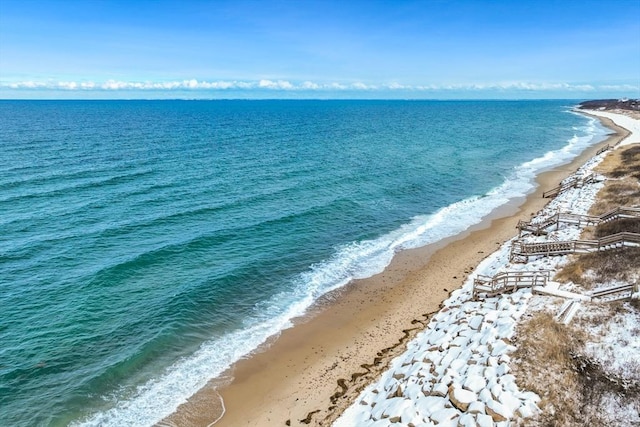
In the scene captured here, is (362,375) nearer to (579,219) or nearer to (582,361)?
(582,361)

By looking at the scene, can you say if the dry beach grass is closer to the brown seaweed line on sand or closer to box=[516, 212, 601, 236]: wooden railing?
the brown seaweed line on sand

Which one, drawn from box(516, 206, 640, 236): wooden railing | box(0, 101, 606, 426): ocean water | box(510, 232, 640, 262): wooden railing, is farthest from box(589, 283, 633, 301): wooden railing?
box(0, 101, 606, 426): ocean water

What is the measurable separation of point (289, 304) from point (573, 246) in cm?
1827

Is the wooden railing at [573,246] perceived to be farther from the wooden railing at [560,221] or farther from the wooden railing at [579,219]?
the wooden railing at [579,219]

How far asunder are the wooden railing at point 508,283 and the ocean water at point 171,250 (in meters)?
9.76

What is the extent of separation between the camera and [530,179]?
57781 mm

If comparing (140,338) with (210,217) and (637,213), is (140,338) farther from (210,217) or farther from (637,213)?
(637,213)

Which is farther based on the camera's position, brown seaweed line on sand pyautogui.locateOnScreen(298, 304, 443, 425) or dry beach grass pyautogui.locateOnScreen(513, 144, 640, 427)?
brown seaweed line on sand pyautogui.locateOnScreen(298, 304, 443, 425)

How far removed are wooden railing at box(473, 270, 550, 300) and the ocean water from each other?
384 inches

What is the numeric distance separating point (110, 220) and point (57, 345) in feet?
56.6

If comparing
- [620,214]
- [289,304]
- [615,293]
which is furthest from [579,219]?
[289,304]

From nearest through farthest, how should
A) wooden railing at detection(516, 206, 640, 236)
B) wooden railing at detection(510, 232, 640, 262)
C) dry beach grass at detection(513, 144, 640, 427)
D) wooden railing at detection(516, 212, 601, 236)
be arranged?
dry beach grass at detection(513, 144, 640, 427), wooden railing at detection(510, 232, 640, 262), wooden railing at detection(516, 206, 640, 236), wooden railing at detection(516, 212, 601, 236)

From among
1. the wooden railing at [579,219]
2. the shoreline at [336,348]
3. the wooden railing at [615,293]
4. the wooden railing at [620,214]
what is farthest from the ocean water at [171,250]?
the wooden railing at [615,293]

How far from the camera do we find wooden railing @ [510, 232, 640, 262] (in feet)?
77.4
